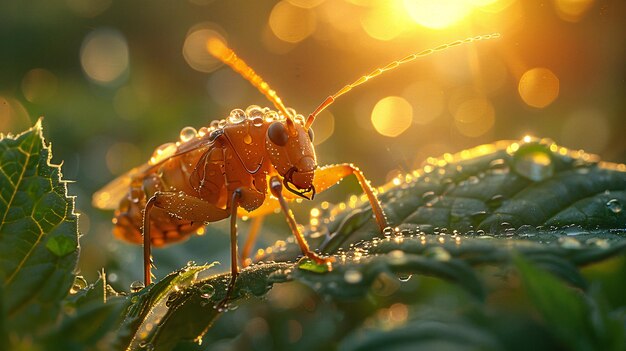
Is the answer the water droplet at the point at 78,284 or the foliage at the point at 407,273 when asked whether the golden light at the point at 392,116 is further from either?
the water droplet at the point at 78,284

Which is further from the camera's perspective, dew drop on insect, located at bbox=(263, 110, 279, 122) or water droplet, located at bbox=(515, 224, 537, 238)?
dew drop on insect, located at bbox=(263, 110, 279, 122)

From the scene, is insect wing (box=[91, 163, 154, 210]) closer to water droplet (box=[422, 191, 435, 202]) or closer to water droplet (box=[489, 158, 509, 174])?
water droplet (box=[422, 191, 435, 202])

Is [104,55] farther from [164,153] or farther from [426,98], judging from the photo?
[164,153]

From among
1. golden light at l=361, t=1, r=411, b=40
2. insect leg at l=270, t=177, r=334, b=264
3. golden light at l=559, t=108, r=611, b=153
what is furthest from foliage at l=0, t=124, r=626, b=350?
golden light at l=361, t=1, r=411, b=40

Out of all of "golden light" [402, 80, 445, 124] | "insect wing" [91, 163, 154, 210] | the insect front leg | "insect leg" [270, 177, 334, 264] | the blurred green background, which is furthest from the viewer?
"golden light" [402, 80, 445, 124]

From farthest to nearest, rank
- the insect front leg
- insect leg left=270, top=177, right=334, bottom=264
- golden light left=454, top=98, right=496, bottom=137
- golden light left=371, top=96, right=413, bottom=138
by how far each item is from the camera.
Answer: golden light left=371, top=96, right=413, bottom=138, golden light left=454, top=98, right=496, bottom=137, the insect front leg, insect leg left=270, top=177, right=334, bottom=264

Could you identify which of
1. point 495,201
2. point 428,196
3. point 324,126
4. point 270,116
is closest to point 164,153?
point 270,116

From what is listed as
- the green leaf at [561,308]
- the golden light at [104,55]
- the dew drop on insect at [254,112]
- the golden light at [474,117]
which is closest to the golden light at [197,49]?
the golden light at [104,55]
